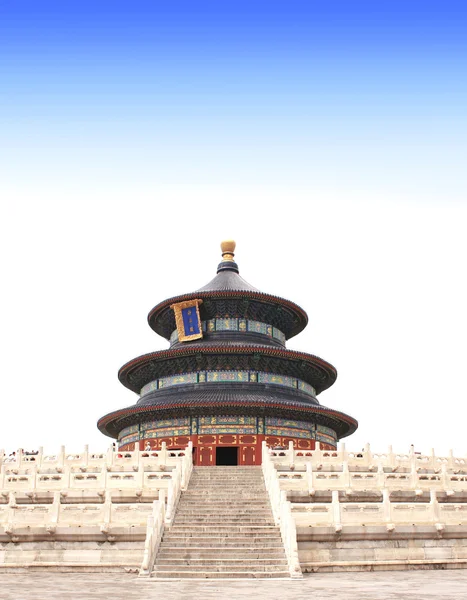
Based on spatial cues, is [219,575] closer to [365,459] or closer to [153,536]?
[153,536]

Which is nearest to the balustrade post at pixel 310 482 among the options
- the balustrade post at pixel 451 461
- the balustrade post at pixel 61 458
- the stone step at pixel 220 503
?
the stone step at pixel 220 503

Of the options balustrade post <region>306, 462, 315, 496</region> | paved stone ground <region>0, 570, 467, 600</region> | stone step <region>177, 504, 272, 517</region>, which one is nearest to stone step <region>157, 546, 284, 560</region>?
paved stone ground <region>0, 570, 467, 600</region>

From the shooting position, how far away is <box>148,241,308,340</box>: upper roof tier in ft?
135

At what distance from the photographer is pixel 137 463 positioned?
78.2 ft

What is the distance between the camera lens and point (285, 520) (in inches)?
630

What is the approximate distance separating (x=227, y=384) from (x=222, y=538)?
2238 centimetres

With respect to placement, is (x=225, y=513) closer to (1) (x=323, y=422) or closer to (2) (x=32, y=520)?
(2) (x=32, y=520)

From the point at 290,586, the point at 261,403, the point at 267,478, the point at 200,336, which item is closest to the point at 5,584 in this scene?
the point at 290,586

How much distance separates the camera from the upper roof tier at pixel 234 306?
41.2 metres

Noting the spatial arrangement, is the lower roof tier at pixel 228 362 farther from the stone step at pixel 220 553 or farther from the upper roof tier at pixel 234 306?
the stone step at pixel 220 553

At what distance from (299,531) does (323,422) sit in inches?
937

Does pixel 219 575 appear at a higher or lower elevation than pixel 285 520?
lower

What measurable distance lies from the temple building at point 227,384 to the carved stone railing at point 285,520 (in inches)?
595

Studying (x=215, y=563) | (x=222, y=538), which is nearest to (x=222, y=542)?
(x=222, y=538)
